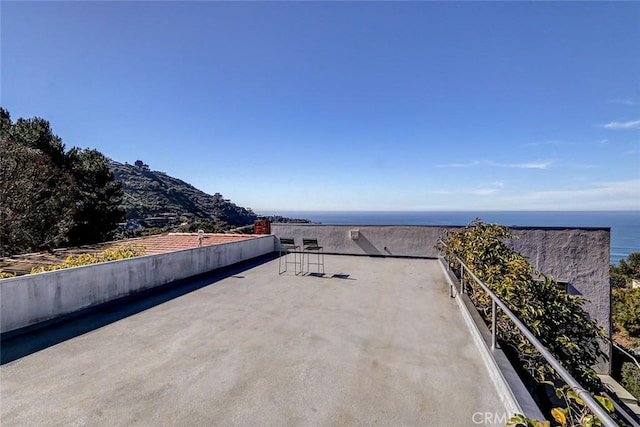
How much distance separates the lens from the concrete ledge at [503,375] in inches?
82.8

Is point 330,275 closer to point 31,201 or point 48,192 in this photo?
point 31,201

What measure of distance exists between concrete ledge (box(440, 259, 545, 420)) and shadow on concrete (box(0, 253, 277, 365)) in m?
4.96

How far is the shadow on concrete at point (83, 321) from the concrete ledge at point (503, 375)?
496 cm

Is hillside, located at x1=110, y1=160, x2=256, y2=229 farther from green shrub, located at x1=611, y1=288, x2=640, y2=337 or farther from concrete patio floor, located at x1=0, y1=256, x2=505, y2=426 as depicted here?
green shrub, located at x1=611, y1=288, x2=640, y2=337

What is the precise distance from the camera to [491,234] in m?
5.62

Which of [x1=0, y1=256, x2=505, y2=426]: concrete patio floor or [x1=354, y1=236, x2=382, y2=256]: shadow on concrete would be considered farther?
[x1=354, y1=236, x2=382, y2=256]: shadow on concrete

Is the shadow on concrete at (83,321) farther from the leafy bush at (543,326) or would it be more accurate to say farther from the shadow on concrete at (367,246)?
the shadow on concrete at (367,246)

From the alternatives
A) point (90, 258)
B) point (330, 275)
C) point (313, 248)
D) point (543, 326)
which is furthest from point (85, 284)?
point (543, 326)

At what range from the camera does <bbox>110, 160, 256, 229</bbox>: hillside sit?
1133 inches

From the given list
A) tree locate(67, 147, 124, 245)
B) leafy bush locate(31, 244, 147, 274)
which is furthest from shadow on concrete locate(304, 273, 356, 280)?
tree locate(67, 147, 124, 245)

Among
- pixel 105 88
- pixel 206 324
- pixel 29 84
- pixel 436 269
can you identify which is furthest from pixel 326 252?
pixel 29 84

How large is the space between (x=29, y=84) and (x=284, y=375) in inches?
618

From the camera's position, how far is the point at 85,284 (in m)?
4.70

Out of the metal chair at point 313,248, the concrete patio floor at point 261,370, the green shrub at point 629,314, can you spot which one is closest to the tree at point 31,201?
the concrete patio floor at point 261,370
